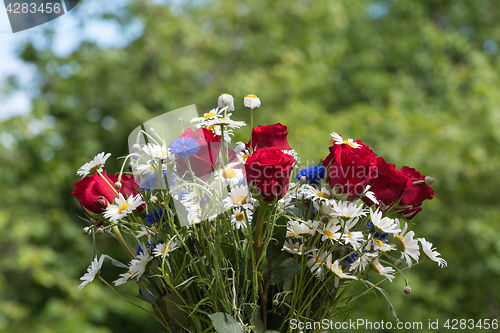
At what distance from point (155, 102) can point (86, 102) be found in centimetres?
55

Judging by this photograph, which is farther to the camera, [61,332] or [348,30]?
[348,30]

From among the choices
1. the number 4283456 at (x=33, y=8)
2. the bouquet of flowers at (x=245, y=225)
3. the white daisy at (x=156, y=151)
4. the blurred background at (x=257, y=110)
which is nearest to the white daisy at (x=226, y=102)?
the bouquet of flowers at (x=245, y=225)

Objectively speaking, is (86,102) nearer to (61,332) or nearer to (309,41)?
(61,332)

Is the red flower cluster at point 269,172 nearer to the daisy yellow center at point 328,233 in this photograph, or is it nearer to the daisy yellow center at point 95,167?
the daisy yellow center at point 328,233

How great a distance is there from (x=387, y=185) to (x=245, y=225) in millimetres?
178

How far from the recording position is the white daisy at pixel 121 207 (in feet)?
1.49

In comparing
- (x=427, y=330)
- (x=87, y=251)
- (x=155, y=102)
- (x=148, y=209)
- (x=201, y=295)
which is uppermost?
(x=148, y=209)

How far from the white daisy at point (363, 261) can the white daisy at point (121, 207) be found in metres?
0.26

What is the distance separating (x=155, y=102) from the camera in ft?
10.1

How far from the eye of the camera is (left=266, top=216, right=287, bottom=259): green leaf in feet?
1.59

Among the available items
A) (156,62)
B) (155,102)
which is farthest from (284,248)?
(156,62)

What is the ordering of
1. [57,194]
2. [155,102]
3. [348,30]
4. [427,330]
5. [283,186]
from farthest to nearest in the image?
1. [348,30]
2. [155,102]
3. [57,194]
4. [427,330]
5. [283,186]

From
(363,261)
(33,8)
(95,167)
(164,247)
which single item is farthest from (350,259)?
(33,8)

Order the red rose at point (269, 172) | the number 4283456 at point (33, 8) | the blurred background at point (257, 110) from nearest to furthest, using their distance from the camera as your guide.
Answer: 1. the red rose at point (269, 172)
2. the number 4283456 at point (33, 8)
3. the blurred background at point (257, 110)
